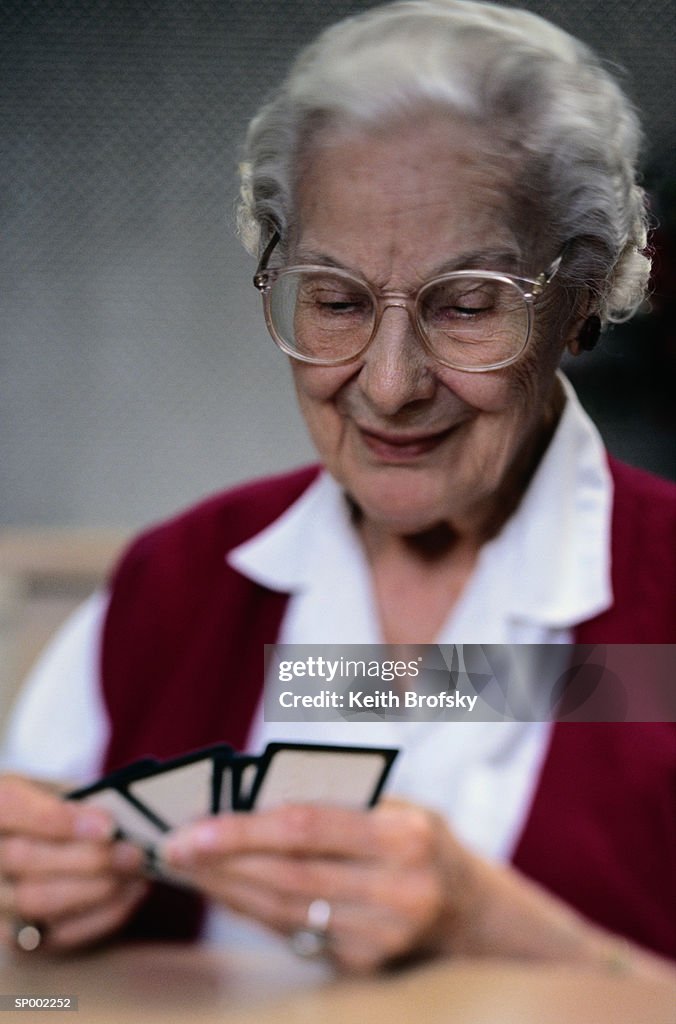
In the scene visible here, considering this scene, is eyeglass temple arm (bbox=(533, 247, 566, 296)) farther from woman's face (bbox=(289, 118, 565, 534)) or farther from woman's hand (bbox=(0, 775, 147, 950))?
woman's hand (bbox=(0, 775, 147, 950))

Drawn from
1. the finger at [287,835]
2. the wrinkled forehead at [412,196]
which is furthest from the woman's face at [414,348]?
the finger at [287,835]

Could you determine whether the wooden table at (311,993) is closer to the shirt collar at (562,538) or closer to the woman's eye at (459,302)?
the shirt collar at (562,538)

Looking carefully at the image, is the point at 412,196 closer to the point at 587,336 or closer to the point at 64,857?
the point at 587,336

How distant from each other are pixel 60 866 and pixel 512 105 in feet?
1.41

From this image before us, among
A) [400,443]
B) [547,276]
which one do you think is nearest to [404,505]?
[400,443]

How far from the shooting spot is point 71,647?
79 centimetres

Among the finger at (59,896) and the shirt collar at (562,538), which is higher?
the shirt collar at (562,538)

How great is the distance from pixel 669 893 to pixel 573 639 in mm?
158

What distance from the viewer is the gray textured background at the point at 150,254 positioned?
495mm

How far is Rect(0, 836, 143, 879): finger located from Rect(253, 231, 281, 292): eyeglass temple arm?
0.98ft

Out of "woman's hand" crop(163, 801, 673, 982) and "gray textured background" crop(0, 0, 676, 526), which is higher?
"gray textured background" crop(0, 0, 676, 526)

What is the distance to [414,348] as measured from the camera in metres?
0.46

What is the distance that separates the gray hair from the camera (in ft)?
1.45

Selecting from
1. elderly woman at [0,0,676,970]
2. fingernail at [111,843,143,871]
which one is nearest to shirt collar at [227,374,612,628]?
elderly woman at [0,0,676,970]
